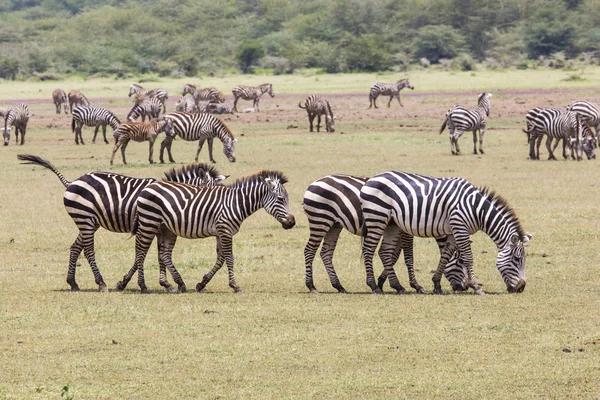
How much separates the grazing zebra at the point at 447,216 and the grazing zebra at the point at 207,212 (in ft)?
→ 2.98

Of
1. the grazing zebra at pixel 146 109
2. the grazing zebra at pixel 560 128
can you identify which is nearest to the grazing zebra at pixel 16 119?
the grazing zebra at pixel 146 109

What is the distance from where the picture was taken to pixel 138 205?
1104 centimetres

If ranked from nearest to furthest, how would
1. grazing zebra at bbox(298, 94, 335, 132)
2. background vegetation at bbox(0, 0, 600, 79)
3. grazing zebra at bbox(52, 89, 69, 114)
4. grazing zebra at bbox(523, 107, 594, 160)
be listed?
grazing zebra at bbox(523, 107, 594, 160) < grazing zebra at bbox(298, 94, 335, 132) < grazing zebra at bbox(52, 89, 69, 114) < background vegetation at bbox(0, 0, 600, 79)

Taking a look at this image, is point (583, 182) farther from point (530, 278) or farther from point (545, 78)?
point (545, 78)

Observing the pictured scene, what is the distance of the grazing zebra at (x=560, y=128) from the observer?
950 inches

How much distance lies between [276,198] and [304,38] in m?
76.0

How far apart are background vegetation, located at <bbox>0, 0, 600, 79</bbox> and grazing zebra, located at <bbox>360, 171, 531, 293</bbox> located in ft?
181

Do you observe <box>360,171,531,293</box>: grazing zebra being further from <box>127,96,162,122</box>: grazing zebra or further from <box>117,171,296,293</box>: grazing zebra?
<box>127,96,162,122</box>: grazing zebra

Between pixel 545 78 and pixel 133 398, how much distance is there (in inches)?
1980

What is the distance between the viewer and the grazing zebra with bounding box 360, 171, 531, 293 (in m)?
10.7

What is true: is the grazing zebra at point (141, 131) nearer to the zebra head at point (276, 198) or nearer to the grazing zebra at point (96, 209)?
the grazing zebra at point (96, 209)

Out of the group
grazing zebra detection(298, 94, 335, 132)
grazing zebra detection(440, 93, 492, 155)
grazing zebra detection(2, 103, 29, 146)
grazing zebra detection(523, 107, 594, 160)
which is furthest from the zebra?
grazing zebra detection(298, 94, 335, 132)

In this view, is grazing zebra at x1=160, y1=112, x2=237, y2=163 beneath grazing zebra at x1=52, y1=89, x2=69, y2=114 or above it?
beneath

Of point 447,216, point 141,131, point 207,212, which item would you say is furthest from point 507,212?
point 141,131
